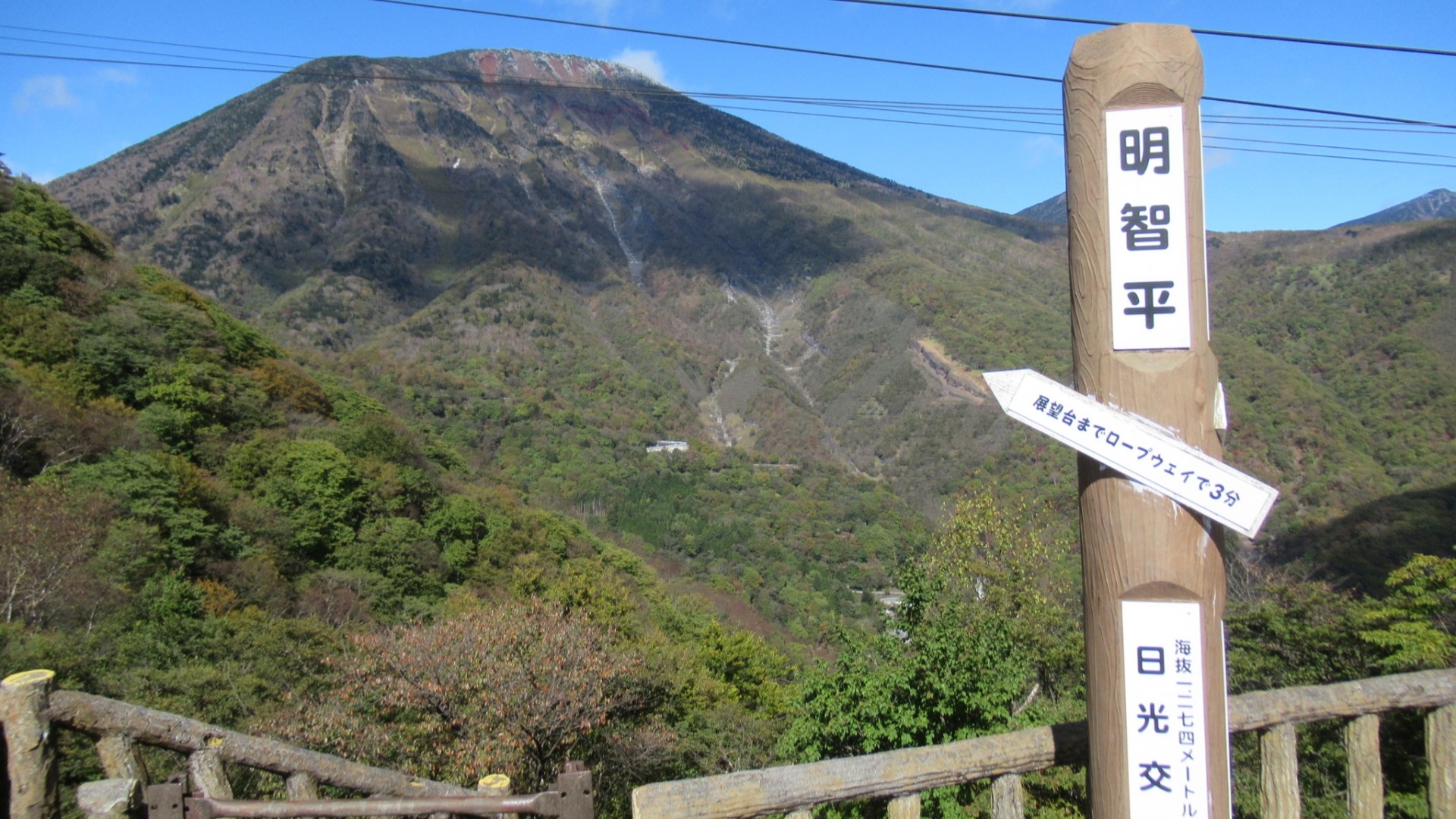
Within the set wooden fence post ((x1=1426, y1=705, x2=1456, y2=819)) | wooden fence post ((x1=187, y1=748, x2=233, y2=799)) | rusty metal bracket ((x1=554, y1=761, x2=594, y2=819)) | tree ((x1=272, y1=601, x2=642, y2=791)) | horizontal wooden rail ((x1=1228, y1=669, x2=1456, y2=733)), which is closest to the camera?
rusty metal bracket ((x1=554, y1=761, x2=594, y2=819))

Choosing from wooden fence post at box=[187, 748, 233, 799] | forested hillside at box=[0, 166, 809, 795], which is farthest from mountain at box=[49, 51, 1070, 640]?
wooden fence post at box=[187, 748, 233, 799]

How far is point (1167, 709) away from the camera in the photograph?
1918mm

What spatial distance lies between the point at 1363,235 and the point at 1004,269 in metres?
33.8

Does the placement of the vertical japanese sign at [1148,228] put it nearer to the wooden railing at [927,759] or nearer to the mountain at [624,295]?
the wooden railing at [927,759]

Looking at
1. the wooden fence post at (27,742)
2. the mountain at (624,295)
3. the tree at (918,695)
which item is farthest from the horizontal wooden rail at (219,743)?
the mountain at (624,295)

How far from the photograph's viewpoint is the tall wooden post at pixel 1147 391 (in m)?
1.90

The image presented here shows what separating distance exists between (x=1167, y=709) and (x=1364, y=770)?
1134mm

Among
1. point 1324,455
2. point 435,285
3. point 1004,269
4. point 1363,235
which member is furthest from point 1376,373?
point 435,285

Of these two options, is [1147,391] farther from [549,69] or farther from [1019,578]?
[549,69]

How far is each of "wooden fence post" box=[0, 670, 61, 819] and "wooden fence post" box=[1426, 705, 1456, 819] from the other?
13.3 feet

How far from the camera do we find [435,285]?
85.2 metres

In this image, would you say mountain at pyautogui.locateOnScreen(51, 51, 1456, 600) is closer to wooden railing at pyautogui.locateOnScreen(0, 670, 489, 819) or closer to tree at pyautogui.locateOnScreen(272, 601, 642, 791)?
tree at pyautogui.locateOnScreen(272, 601, 642, 791)

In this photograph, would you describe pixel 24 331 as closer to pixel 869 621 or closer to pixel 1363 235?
pixel 869 621

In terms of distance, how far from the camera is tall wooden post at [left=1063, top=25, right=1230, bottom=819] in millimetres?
1897
